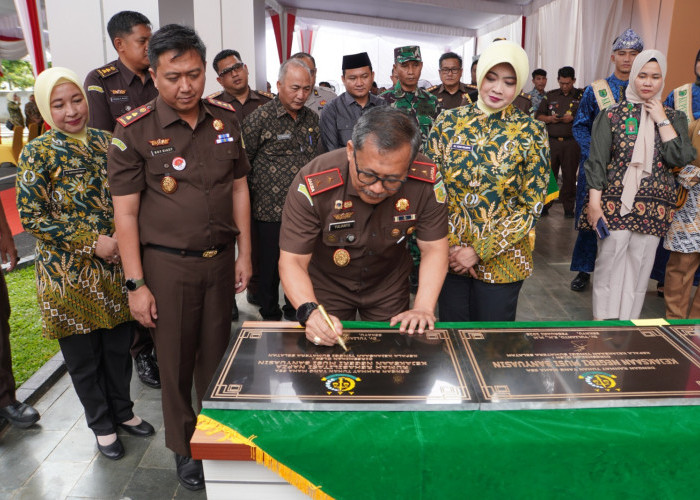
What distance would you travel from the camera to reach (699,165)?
308 cm

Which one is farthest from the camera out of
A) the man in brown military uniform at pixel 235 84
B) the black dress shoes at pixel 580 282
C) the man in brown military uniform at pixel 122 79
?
the black dress shoes at pixel 580 282

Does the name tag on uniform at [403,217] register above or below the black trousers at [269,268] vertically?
above

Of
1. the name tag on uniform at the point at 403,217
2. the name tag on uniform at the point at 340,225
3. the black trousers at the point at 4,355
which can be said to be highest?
the name tag on uniform at the point at 403,217

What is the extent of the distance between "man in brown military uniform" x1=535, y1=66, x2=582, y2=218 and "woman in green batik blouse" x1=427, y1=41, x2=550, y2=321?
4.89 meters

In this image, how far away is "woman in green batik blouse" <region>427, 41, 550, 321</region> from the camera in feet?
7.13

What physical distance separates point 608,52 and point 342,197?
772cm

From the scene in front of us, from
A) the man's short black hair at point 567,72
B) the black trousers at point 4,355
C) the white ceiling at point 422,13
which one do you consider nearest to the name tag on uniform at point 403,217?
the black trousers at point 4,355

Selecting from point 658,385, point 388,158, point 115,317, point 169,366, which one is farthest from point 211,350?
point 658,385

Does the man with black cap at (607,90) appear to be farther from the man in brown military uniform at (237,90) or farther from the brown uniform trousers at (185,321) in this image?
the brown uniform trousers at (185,321)

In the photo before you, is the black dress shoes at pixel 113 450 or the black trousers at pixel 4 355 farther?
the black trousers at pixel 4 355

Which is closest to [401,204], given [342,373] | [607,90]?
[342,373]

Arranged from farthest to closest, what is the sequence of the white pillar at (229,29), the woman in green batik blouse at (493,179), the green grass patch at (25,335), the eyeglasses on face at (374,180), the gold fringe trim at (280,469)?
the white pillar at (229,29) → the green grass patch at (25,335) → the woman in green batik blouse at (493,179) → the eyeglasses on face at (374,180) → the gold fringe trim at (280,469)

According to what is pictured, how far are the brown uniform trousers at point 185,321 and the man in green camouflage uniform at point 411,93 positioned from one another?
227 cm

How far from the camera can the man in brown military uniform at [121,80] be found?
2.63m
